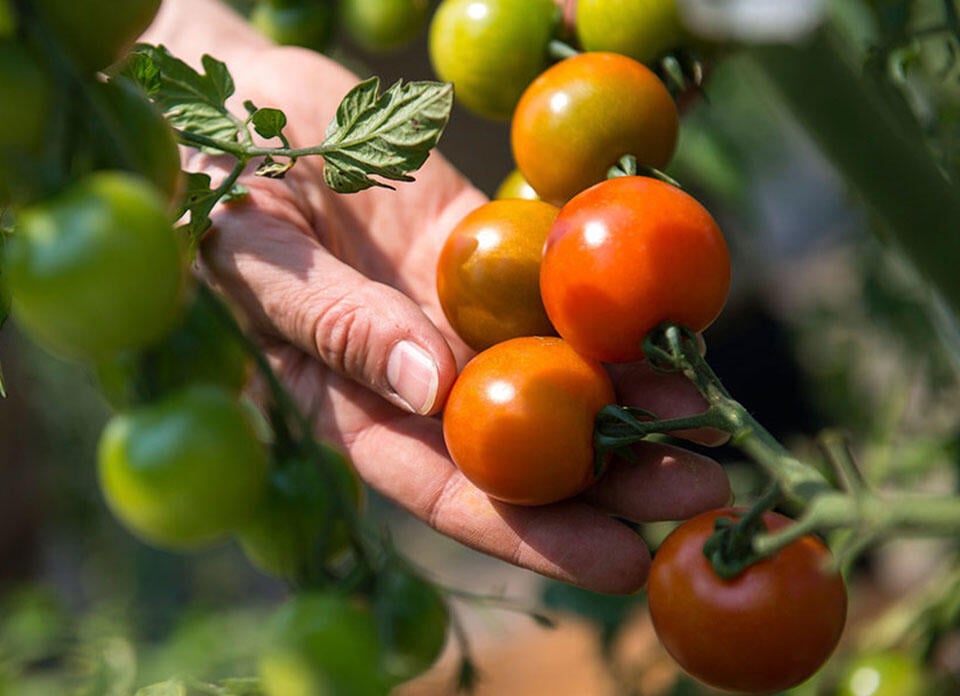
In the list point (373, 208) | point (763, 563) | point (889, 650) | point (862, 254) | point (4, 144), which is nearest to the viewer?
point (4, 144)

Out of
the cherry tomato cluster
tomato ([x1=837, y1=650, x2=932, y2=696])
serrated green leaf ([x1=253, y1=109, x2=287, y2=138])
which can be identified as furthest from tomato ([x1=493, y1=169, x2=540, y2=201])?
tomato ([x1=837, y1=650, x2=932, y2=696])

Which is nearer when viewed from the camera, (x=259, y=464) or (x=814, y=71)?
(x=259, y=464)

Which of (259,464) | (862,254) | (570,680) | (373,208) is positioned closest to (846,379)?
(862,254)

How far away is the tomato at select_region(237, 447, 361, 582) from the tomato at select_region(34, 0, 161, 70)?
147mm

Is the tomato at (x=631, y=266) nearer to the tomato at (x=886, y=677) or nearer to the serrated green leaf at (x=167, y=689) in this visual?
the serrated green leaf at (x=167, y=689)

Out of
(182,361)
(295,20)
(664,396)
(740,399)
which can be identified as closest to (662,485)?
(664,396)

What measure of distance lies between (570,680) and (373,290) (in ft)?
3.32

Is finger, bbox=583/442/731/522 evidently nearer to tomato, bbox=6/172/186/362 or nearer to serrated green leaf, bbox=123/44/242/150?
serrated green leaf, bbox=123/44/242/150

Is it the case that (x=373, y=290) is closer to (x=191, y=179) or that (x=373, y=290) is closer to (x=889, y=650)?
(x=191, y=179)

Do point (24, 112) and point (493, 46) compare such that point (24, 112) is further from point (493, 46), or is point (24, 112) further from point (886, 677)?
point (886, 677)

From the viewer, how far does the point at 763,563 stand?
492 millimetres

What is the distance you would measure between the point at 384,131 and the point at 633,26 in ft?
0.74

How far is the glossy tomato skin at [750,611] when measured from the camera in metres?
0.49

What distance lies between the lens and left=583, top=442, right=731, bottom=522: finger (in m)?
0.65
